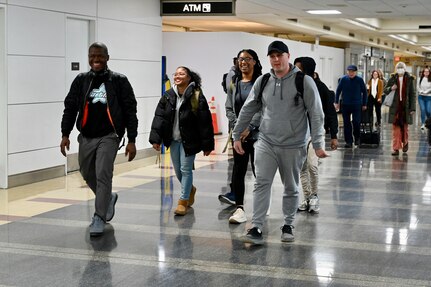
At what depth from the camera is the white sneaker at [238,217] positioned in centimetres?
777

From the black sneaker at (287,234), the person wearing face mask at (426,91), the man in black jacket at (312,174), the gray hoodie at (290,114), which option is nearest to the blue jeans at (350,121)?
the person wearing face mask at (426,91)

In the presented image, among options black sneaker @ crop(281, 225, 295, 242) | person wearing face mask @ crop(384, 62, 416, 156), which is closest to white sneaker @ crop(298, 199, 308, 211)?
black sneaker @ crop(281, 225, 295, 242)

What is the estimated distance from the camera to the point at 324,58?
1220 inches

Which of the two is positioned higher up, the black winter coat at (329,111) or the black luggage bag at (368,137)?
the black winter coat at (329,111)

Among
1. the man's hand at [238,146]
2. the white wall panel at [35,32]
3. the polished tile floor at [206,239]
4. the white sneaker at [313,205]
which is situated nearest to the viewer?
the polished tile floor at [206,239]

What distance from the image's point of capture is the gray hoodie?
6688mm

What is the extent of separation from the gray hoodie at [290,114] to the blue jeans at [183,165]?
61.6 inches

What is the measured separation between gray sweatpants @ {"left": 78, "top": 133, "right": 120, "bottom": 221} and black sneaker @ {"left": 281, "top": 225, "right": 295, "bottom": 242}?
1684 mm

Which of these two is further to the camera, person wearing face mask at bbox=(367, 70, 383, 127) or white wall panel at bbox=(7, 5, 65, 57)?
person wearing face mask at bbox=(367, 70, 383, 127)

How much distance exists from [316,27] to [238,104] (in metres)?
18.9

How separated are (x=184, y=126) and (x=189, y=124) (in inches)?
2.4

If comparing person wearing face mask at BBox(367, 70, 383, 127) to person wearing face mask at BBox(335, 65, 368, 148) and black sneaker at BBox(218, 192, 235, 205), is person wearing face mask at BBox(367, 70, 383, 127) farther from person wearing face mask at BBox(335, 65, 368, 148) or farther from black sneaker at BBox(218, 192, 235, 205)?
black sneaker at BBox(218, 192, 235, 205)

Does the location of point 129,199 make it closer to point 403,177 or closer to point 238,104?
point 238,104

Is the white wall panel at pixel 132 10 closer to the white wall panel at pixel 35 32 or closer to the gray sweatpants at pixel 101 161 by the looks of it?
the white wall panel at pixel 35 32
